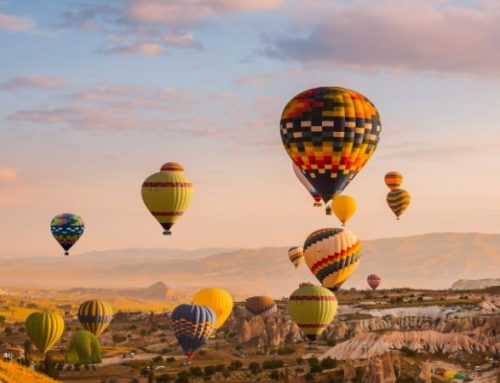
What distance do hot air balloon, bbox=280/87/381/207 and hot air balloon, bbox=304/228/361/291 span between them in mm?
25308

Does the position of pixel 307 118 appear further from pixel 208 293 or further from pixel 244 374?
pixel 208 293

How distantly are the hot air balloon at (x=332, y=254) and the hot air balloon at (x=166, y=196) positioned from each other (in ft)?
51.0

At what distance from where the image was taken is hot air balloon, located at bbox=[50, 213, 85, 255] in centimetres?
12794

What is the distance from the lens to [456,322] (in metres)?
110

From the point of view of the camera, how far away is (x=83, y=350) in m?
105

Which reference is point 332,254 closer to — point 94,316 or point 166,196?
point 166,196

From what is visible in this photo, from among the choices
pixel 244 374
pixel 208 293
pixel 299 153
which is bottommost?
pixel 244 374

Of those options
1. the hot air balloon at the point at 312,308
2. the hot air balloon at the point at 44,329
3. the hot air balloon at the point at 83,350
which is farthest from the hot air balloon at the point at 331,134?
the hot air balloon at the point at 83,350

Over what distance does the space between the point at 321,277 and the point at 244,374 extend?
735 inches

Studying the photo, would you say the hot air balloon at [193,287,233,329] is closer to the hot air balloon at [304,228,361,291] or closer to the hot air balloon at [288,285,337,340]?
the hot air balloon at [304,228,361,291]

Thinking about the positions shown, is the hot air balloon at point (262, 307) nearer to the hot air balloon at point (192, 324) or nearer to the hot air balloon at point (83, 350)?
the hot air balloon at point (83, 350)

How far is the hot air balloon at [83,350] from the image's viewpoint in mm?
104250

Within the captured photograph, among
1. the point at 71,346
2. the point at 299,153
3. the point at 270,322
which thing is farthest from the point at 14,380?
the point at 270,322

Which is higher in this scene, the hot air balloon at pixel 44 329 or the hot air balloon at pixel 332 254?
the hot air balloon at pixel 332 254
